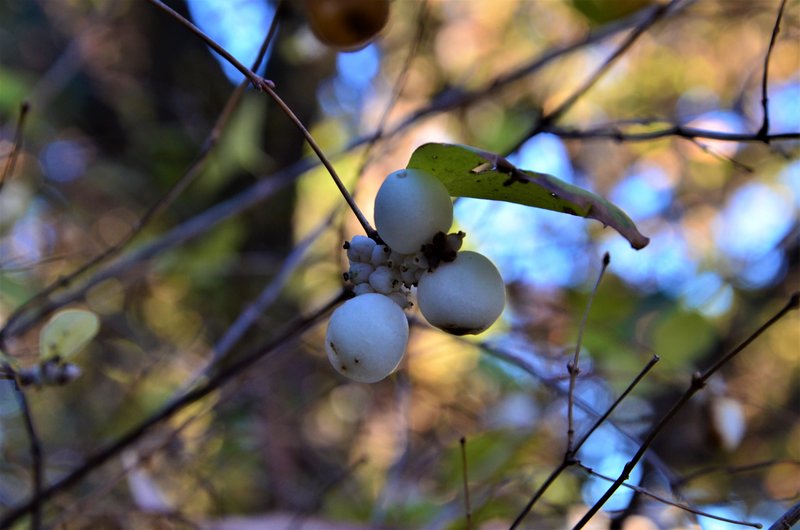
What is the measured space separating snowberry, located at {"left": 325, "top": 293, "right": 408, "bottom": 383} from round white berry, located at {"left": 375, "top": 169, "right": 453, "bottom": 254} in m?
0.03

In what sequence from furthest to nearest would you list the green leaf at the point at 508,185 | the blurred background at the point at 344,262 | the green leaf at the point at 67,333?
the blurred background at the point at 344,262 < the green leaf at the point at 67,333 < the green leaf at the point at 508,185

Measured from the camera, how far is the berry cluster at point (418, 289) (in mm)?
344

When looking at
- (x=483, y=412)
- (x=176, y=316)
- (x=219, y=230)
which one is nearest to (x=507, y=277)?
(x=483, y=412)

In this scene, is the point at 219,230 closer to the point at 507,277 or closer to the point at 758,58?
the point at 507,277

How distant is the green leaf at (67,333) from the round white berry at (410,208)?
295 millimetres

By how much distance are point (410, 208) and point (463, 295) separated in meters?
0.05

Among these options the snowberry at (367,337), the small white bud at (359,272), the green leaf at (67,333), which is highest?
the green leaf at (67,333)

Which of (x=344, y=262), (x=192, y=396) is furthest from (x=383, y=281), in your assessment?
(x=344, y=262)

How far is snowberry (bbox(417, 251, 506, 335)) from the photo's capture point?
35 centimetres

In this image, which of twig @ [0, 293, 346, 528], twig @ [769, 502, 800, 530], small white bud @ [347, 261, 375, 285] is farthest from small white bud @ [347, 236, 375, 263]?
twig @ [769, 502, 800, 530]

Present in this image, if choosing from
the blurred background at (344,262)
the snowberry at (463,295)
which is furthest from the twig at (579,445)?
the blurred background at (344,262)

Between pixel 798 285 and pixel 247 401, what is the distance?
975 millimetres

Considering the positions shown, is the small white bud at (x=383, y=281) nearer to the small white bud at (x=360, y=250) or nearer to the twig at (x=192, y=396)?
the small white bud at (x=360, y=250)

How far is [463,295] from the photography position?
350 mm
